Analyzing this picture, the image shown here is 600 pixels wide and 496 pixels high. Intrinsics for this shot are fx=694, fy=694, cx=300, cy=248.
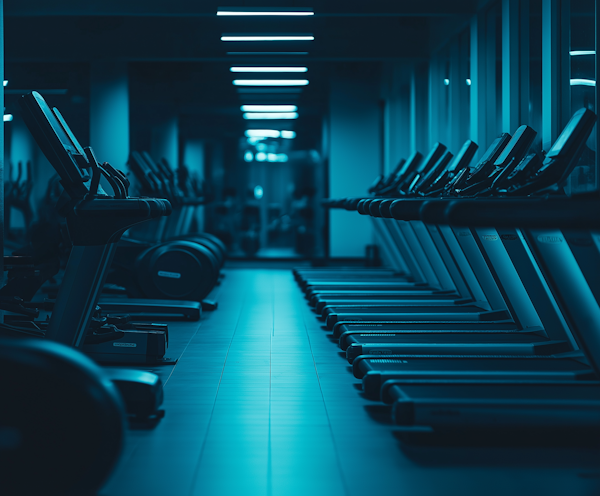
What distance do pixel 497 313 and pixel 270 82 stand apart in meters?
6.58

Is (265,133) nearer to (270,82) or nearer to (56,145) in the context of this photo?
(270,82)

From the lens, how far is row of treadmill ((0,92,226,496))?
1.70 meters

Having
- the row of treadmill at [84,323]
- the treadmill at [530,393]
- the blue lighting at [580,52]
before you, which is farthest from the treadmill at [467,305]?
the row of treadmill at [84,323]

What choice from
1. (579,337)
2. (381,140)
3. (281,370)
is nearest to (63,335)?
(281,370)

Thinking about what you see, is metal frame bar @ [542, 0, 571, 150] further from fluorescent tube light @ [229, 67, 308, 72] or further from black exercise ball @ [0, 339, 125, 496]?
fluorescent tube light @ [229, 67, 308, 72]

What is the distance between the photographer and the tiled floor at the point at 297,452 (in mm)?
2068

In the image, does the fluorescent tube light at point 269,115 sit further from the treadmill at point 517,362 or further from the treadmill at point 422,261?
the treadmill at point 517,362

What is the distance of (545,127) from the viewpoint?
4.72 metres

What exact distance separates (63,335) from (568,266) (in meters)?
2.17

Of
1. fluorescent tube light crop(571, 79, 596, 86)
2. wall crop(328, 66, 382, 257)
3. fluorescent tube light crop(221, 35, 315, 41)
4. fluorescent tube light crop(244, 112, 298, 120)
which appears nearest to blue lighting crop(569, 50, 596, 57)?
fluorescent tube light crop(571, 79, 596, 86)

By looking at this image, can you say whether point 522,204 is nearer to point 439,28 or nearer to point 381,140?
point 439,28

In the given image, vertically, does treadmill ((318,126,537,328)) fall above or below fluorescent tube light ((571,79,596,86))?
below

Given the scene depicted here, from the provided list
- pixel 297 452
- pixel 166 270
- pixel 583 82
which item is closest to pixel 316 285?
pixel 166 270

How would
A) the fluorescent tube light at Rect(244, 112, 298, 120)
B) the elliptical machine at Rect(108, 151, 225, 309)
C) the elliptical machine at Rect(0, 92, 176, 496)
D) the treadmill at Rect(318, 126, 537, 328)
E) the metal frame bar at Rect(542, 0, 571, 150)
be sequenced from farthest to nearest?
the fluorescent tube light at Rect(244, 112, 298, 120)
the elliptical machine at Rect(108, 151, 225, 309)
the metal frame bar at Rect(542, 0, 571, 150)
the treadmill at Rect(318, 126, 537, 328)
the elliptical machine at Rect(0, 92, 176, 496)
